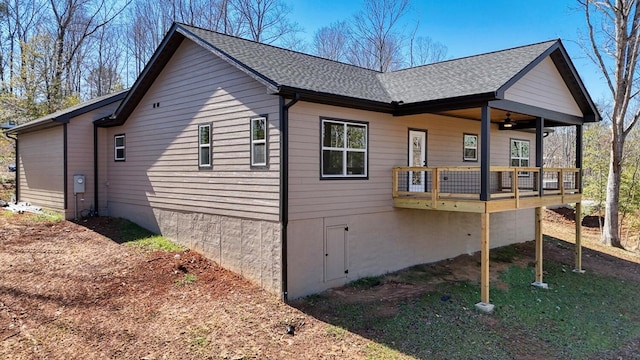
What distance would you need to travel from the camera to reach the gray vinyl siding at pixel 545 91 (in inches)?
380

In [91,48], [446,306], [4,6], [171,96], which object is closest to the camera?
[446,306]

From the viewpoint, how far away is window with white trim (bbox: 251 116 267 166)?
8372mm

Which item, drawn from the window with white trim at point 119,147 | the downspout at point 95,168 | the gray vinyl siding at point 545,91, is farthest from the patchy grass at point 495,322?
the downspout at point 95,168

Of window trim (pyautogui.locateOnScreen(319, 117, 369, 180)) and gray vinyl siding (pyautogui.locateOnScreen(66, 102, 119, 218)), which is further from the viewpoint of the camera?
gray vinyl siding (pyautogui.locateOnScreen(66, 102, 119, 218))

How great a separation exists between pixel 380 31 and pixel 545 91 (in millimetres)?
21144

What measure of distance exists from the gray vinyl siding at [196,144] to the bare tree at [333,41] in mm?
21335

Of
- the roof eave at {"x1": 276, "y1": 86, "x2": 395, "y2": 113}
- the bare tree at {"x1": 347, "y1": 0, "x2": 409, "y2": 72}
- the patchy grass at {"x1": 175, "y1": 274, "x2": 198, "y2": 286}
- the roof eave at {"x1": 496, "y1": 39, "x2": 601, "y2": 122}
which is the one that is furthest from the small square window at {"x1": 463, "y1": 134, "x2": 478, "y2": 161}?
the bare tree at {"x1": 347, "y1": 0, "x2": 409, "y2": 72}

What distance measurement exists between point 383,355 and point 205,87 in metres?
7.24

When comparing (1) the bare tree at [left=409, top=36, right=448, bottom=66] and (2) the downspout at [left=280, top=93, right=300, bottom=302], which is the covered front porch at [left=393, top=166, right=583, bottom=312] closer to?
(2) the downspout at [left=280, top=93, right=300, bottom=302]

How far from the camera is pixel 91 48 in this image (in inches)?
1170

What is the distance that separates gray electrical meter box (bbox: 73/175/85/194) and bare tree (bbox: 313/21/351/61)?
22.0m

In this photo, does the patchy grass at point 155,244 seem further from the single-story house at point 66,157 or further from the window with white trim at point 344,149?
the window with white trim at point 344,149

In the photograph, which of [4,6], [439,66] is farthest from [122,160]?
[4,6]

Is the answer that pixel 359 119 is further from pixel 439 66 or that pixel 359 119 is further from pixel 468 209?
pixel 439 66
